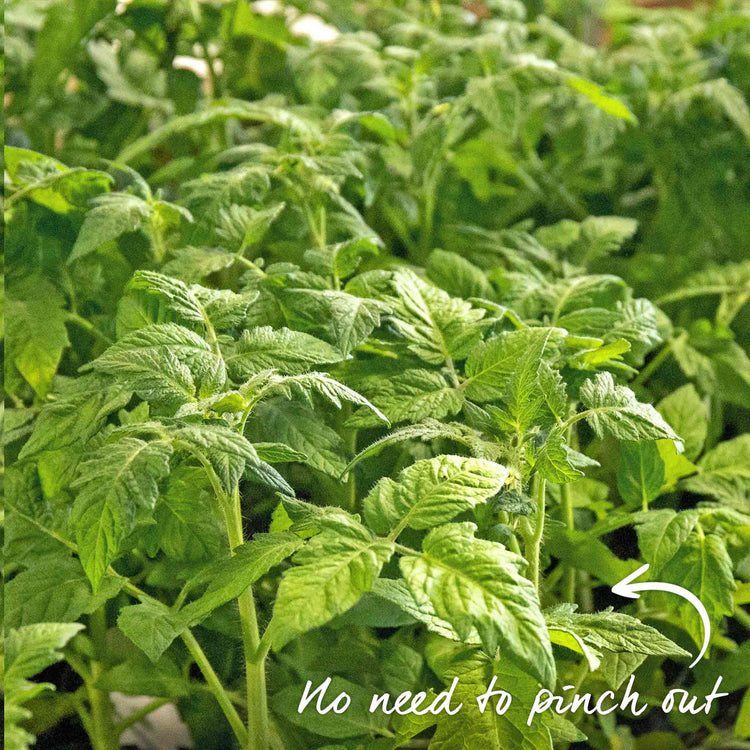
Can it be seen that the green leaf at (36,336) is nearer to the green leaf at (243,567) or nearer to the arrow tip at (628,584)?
the green leaf at (243,567)

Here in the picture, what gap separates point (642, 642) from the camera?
58 cm

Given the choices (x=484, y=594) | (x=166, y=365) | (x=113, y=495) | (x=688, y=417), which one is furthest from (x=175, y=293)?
(x=688, y=417)

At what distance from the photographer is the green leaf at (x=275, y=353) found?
0.60 m

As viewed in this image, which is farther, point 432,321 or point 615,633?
point 432,321

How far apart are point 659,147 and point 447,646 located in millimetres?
844

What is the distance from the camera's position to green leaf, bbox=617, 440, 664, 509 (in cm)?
77

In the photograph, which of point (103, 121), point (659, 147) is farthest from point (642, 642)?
point (103, 121)

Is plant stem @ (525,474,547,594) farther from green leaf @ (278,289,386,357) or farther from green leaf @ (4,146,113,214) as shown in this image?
green leaf @ (4,146,113,214)

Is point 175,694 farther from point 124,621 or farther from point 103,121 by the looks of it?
point 103,121

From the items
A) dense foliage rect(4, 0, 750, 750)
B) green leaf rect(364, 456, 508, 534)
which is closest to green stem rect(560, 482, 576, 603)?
dense foliage rect(4, 0, 750, 750)

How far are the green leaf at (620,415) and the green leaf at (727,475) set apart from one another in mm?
238

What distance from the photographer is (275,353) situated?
60 centimetres

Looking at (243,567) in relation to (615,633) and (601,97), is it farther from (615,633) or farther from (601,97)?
(601,97)

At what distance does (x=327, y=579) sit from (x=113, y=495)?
0.13 metres
